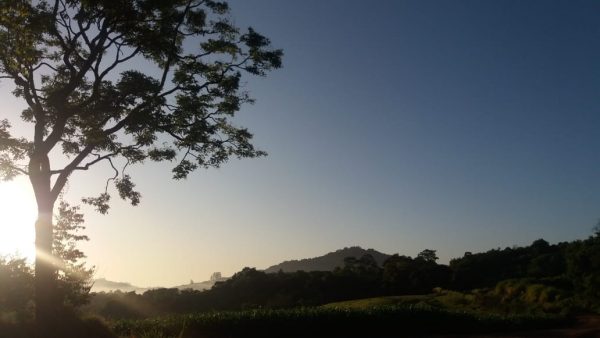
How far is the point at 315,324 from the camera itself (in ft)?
69.8

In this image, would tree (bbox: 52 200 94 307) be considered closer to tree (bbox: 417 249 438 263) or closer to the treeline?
the treeline

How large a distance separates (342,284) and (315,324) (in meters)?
52.8

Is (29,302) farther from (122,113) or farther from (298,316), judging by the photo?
(298,316)

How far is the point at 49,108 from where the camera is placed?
63.5 feet

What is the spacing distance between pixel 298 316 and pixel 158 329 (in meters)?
5.60

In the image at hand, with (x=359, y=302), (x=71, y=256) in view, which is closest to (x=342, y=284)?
(x=359, y=302)

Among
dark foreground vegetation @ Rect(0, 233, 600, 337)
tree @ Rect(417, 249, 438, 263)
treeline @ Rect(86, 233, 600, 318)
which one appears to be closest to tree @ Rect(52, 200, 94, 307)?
dark foreground vegetation @ Rect(0, 233, 600, 337)

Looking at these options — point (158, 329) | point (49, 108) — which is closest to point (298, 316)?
point (158, 329)

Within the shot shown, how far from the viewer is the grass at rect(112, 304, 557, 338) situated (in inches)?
733

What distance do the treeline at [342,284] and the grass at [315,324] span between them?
33.4 m

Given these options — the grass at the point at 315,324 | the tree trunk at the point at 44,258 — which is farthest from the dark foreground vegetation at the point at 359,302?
the tree trunk at the point at 44,258

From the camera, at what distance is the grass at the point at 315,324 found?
18625 mm

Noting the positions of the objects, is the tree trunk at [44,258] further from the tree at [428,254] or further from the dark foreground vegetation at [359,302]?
the tree at [428,254]

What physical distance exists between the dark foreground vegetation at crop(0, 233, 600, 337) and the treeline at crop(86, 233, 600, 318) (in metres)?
0.16
